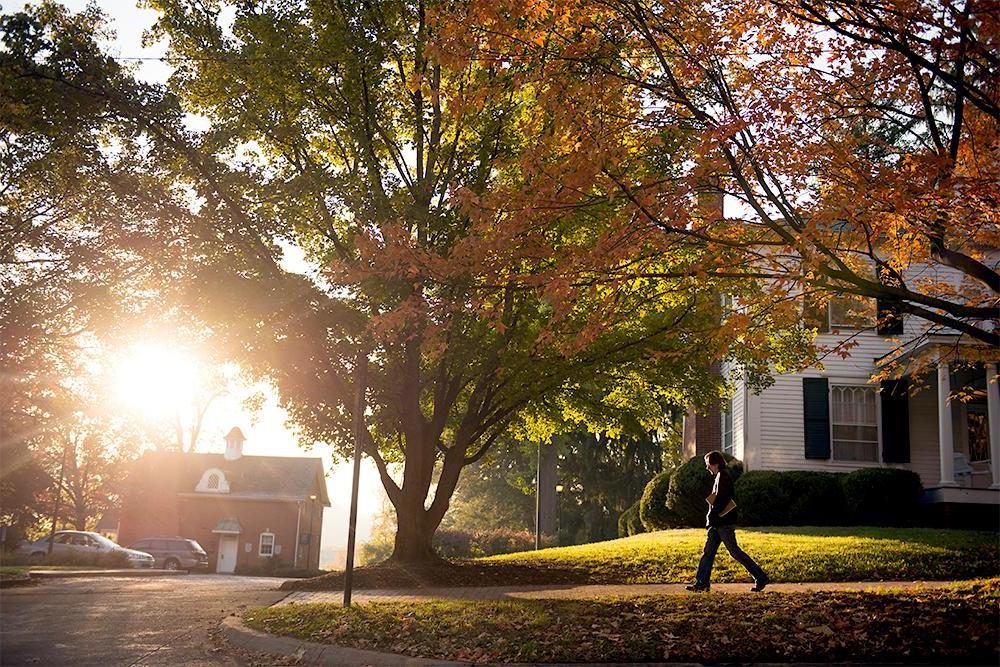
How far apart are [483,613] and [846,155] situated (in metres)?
5.90

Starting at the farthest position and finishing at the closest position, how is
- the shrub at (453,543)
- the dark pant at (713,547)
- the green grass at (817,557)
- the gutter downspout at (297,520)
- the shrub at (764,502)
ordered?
1. the gutter downspout at (297,520)
2. the shrub at (453,543)
3. the shrub at (764,502)
4. the green grass at (817,557)
5. the dark pant at (713,547)

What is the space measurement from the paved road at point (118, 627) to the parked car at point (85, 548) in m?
23.4

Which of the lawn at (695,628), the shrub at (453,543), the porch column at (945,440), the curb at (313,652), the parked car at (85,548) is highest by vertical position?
the porch column at (945,440)

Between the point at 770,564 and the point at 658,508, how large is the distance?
11271 mm

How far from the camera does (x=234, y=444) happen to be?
5588 centimetres

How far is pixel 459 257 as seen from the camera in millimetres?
9461

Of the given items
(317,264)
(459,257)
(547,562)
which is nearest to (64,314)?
(317,264)

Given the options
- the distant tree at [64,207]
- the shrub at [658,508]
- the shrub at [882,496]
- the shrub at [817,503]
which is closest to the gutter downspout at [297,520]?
the distant tree at [64,207]

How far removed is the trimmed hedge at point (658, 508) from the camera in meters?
24.9

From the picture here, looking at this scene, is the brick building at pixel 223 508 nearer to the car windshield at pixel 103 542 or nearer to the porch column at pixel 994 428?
the car windshield at pixel 103 542

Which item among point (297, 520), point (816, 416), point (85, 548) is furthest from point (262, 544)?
point (816, 416)

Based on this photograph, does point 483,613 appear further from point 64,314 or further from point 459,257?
point 64,314

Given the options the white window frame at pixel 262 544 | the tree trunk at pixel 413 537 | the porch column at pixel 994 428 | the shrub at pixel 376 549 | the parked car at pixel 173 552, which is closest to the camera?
the tree trunk at pixel 413 537

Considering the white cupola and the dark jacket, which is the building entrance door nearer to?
the white cupola
